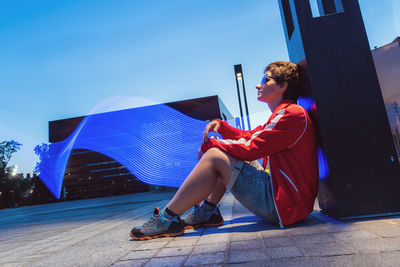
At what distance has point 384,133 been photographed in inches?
64.7

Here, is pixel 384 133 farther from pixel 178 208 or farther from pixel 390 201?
pixel 178 208

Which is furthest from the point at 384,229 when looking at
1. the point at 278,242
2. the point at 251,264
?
the point at 251,264

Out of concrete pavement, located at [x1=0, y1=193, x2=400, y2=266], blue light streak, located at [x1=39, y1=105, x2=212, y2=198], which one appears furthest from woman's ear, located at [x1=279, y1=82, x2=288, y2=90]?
blue light streak, located at [x1=39, y1=105, x2=212, y2=198]

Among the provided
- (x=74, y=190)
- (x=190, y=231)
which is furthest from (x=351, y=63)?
(x=74, y=190)

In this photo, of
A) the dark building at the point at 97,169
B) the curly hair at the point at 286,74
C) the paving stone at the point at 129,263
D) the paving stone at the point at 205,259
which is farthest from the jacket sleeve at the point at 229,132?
the dark building at the point at 97,169

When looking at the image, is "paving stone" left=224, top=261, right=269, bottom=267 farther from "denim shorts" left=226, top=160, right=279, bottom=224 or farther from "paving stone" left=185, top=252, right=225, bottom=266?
"denim shorts" left=226, top=160, right=279, bottom=224

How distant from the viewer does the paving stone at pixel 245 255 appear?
42.8 inches

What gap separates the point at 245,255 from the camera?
1.15 meters

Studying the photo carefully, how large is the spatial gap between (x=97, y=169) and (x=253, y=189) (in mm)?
20949

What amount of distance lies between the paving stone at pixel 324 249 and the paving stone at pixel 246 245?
22cm

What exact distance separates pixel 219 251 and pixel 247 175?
58cm

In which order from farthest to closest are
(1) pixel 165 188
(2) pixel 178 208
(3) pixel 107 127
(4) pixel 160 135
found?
(3) pixel 107 127 < (1) pixel 165 188 < (4) pixel 160 135 < (2) pixel 178 208

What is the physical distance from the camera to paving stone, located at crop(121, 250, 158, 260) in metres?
1.32

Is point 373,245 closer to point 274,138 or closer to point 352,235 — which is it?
point 352,235
